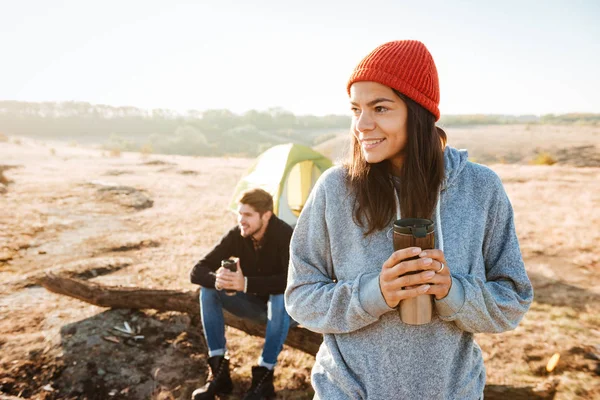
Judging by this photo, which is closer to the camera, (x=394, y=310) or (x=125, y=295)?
(x=394, y=310)

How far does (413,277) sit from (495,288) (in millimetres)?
401

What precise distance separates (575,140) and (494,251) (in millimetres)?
29928

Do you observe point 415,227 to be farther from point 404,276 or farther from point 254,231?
point 254,231

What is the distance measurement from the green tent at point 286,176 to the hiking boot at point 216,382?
3.62 metres

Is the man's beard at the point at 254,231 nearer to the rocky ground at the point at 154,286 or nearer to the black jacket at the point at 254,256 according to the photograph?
the black jacket at the point at 254,256

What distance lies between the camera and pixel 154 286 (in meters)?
4.97

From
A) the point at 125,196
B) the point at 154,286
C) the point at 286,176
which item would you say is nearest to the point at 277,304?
the point at 154,286

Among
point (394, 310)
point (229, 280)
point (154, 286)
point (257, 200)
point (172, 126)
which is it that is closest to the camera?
point (394, 310)

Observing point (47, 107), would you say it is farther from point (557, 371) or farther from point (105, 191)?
point (557, 371)

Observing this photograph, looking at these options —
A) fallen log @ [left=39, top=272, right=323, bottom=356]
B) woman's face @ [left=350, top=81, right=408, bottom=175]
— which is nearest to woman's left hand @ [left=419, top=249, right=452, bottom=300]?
woman's face @ [left=350, top=81, right=408, bottom=175]

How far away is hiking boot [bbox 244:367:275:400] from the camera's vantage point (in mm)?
3210

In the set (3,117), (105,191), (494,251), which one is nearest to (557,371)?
(494,251)

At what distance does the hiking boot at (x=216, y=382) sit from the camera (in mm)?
3193

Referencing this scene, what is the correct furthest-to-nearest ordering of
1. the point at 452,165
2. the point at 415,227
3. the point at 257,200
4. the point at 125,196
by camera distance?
the point at 125,196 → the point at 257,200 → the point at 452,165 → the point at 415,227
